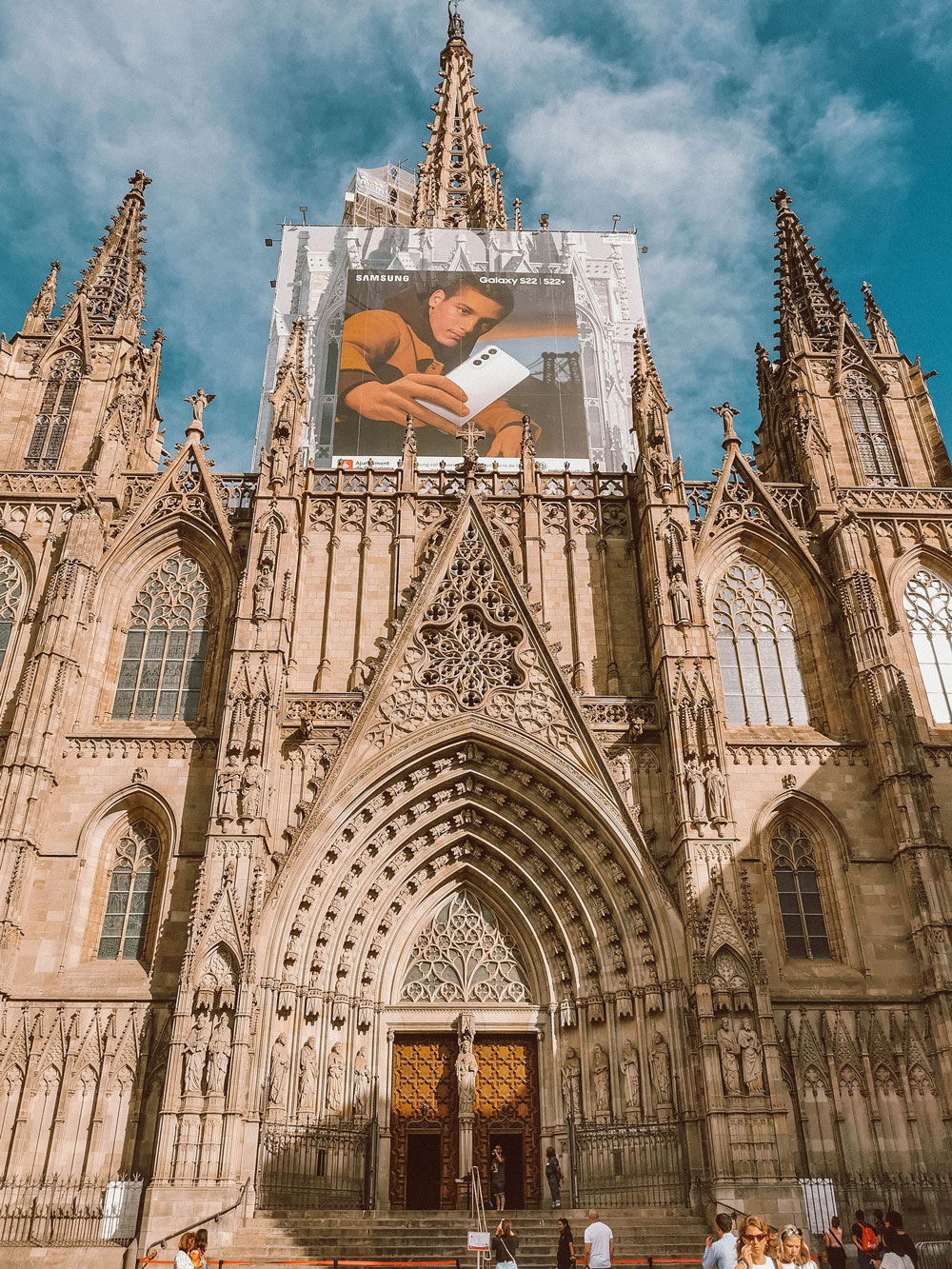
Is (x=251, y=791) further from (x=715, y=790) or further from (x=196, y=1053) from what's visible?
(x=715, y=790)

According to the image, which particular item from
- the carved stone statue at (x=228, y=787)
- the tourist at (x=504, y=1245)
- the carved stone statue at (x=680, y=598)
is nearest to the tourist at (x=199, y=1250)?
the tourist at (x=504, y=1245)

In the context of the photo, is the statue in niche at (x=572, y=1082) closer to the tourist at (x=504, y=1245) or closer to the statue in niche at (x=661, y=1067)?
the statue in niche at (x=661, y=1067)

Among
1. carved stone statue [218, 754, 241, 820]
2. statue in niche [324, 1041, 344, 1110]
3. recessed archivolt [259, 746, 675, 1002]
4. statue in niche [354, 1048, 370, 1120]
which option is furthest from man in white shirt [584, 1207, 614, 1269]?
carved stone statue [218, 754, 241, 820]

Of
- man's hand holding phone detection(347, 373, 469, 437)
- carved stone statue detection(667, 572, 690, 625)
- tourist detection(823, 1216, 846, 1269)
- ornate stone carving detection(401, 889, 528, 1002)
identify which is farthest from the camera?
man's hand holding phone detection(347, 373, 469, 437)

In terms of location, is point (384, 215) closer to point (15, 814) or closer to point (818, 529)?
point (818, 529)

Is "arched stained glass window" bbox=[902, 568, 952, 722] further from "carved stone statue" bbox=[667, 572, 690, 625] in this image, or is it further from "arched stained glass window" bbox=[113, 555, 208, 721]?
"arched stained glass window" bbox=[113, 555, 208, 721]

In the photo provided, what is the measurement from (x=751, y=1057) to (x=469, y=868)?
6501mm

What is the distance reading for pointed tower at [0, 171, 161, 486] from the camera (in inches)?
972

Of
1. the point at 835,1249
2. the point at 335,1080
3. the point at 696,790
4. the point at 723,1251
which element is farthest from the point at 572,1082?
the point at 723,1251

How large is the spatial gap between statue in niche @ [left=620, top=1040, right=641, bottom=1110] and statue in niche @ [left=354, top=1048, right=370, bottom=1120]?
4.53 meters

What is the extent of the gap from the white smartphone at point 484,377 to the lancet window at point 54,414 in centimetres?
909

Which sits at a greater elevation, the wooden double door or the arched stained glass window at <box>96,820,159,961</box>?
the arched stained glass window at <box>96,820,159,961</box>

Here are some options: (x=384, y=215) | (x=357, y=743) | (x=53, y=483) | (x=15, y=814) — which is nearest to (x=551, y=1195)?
(x=357, y=743)

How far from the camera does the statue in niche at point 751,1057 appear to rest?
54.5 feet
